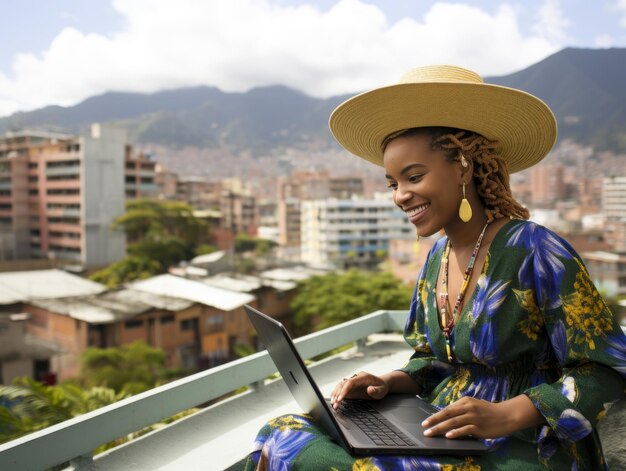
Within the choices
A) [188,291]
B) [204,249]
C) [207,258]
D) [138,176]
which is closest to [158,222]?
[204,249]

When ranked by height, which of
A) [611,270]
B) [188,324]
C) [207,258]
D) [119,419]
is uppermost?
[119,419]

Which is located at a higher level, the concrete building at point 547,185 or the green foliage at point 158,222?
the concrete building at point 547,185

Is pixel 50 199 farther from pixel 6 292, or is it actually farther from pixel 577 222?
pixel 577 222

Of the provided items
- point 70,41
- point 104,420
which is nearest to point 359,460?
point 104,420

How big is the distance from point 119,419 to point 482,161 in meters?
0.96

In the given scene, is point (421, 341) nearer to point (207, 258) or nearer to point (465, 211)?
point (465, 211)

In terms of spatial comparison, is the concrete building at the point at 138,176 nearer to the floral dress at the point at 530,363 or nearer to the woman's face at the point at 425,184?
the woman's face at the point at 425,184

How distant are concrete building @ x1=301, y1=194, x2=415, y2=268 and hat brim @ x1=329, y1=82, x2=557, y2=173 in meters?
54.7

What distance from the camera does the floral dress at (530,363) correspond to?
913 millimetres

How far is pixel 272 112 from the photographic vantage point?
82188 millimetres

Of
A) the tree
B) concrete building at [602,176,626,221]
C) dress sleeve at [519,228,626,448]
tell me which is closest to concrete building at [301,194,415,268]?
the tree

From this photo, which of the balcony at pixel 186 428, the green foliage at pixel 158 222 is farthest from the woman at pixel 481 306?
the green foliage at pixel 158 222

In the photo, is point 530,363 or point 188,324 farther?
point 188,324

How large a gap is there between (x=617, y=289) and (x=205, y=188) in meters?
35.4
